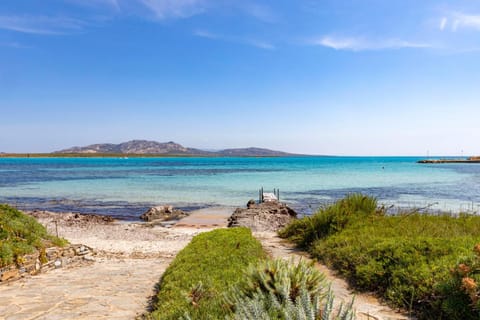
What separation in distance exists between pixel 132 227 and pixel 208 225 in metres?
4.14

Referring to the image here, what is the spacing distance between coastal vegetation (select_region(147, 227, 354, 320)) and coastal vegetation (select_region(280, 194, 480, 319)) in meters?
1.42

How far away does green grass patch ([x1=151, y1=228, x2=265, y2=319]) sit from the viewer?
3.95 meters

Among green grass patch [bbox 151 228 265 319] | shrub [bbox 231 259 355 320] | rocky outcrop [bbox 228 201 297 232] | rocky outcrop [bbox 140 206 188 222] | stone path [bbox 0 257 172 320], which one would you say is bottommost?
rocky outcrop [bbox 140 206 188 222]

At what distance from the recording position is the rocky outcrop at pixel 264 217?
15974 millimetres

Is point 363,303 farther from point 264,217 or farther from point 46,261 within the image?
point 264,217

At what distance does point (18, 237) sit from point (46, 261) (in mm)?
1047

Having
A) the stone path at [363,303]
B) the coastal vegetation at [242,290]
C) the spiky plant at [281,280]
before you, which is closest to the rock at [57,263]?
the coastal vegetation at [242,290]

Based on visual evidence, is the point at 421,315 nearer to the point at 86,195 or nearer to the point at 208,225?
the point at 208,225

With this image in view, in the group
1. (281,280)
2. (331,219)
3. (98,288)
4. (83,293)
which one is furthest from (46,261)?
(331,219)

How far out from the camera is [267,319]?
2.77 m

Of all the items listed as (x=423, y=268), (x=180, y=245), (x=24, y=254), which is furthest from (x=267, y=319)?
(x=180, y=245)

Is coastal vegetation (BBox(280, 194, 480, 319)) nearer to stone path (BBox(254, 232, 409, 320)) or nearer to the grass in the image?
stone path (BBox(254, 232, 409, 320))

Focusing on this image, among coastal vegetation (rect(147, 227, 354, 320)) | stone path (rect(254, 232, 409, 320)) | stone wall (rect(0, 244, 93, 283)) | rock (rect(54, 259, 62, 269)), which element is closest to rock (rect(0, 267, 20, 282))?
stone wall (rect(0, 244, 93, 283))

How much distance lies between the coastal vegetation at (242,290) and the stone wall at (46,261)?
4034 millimetres
